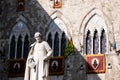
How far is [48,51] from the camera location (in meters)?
11.4

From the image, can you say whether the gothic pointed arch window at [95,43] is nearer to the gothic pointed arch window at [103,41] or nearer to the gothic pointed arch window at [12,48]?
the gothic pointed arch window at [103,41]

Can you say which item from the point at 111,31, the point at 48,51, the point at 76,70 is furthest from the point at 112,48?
the point at 48,51

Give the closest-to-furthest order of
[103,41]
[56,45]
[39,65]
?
[39,65] → [103,41] → [56,45]

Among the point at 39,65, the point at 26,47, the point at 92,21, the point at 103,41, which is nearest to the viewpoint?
the point at 39,65

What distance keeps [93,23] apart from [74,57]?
97.3 inches

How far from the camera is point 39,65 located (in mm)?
10961

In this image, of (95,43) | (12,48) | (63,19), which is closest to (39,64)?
(95,43)

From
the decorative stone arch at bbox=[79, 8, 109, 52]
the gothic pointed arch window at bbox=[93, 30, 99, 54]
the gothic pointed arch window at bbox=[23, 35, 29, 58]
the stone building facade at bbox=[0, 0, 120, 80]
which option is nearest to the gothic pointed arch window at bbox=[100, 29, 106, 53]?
the stone building facade at bbox=[0, 0, 120, 80]

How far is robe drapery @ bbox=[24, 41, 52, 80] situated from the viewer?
1085cm

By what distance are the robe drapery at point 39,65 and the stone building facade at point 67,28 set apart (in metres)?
9.93

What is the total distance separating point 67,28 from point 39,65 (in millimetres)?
11582

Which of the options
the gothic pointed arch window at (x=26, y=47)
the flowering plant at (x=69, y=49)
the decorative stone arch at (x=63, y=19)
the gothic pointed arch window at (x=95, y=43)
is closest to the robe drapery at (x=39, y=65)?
the flowering plant at (x=69, y=49)

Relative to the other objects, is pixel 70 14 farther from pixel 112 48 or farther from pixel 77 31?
pixel 112 48

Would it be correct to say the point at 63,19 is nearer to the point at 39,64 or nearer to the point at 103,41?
the point at 103,41
